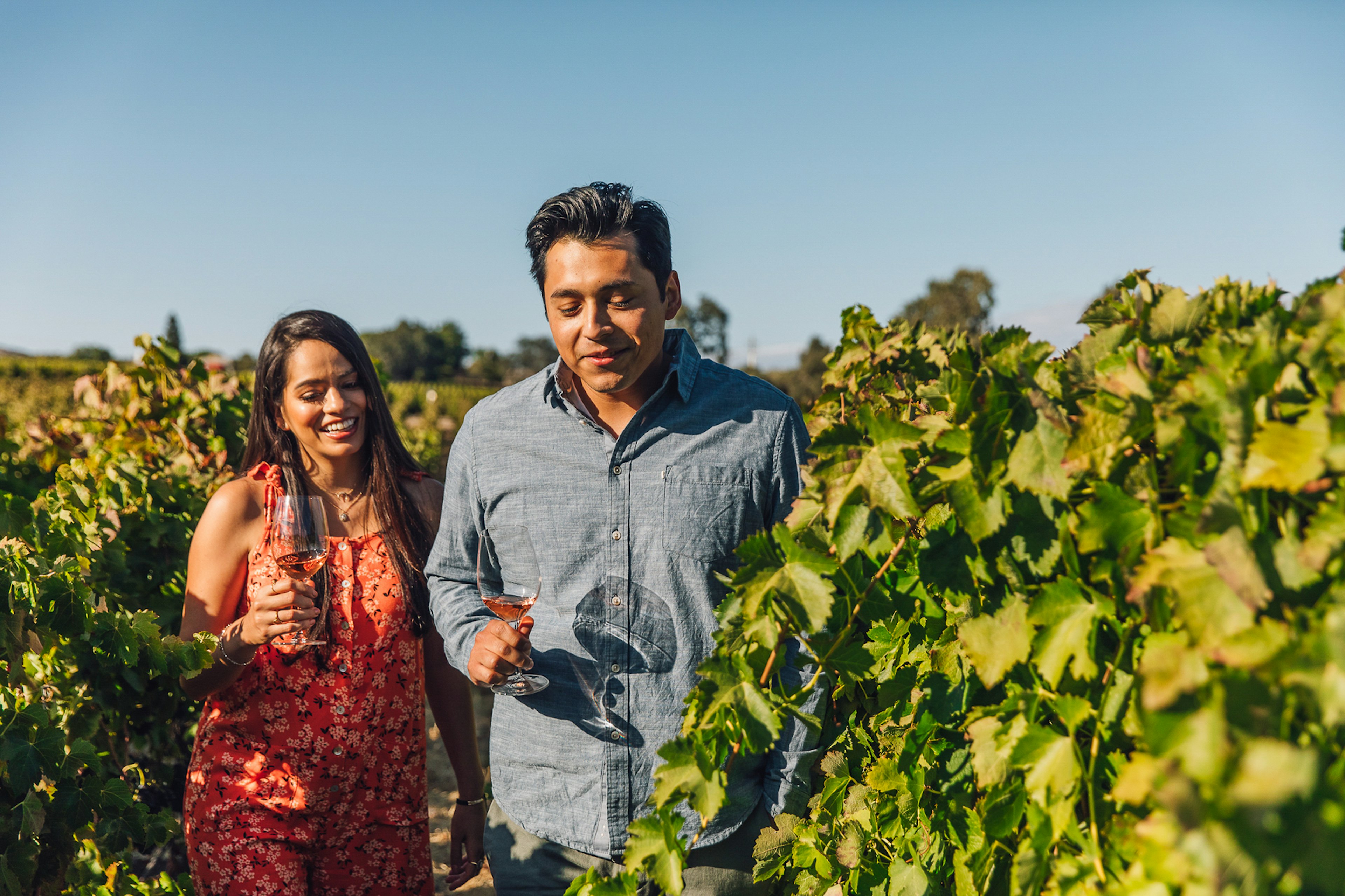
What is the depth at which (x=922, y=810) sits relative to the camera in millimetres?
1627

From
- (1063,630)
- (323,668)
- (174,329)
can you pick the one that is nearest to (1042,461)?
(1063,630)

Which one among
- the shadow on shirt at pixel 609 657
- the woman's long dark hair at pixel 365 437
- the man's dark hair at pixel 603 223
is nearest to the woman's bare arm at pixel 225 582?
the woman's long dark hair at pixel 365 437

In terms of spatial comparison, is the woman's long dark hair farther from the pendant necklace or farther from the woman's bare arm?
the woman's bare arm

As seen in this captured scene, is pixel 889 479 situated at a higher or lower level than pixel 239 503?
higher

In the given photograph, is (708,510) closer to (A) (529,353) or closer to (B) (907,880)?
(B) (907,880)

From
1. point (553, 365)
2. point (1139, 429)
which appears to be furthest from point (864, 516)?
point (553, 365)

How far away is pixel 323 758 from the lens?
2.50 m

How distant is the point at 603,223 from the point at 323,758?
1.73m

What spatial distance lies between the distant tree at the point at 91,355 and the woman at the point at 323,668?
2001 inches

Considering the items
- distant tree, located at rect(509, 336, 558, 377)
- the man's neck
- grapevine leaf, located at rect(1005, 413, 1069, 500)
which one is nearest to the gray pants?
the man's neck

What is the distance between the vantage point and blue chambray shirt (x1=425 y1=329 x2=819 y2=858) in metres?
2.08

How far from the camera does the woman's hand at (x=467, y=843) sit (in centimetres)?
267

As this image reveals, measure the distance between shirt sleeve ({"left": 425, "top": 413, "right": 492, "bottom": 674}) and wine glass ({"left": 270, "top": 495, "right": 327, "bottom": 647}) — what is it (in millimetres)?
301

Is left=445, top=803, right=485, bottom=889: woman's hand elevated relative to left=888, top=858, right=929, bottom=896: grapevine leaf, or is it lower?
lower
